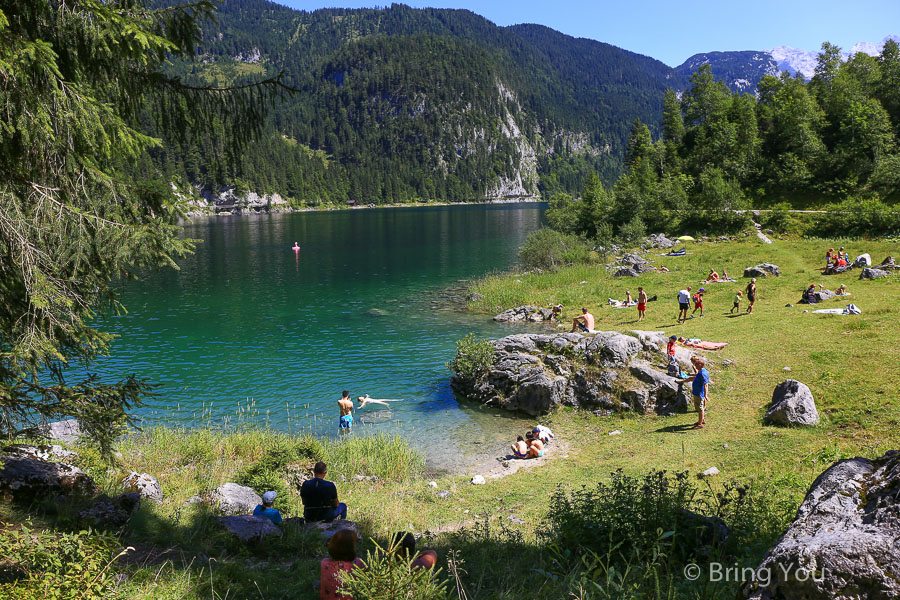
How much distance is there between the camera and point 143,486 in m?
10.8

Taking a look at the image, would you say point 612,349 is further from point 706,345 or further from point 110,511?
point 110,511

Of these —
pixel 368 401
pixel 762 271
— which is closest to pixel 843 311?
pixel 762 271

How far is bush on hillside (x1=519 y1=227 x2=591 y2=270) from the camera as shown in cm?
5231

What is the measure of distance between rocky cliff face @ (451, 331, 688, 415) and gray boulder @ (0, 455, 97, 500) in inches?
605

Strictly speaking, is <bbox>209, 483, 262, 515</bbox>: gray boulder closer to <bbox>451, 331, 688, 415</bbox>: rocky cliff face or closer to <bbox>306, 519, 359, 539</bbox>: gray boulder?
<bbox>306, 519, 359, 539</bbox>: gray boulder

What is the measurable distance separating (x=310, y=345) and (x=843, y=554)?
30.7 meters

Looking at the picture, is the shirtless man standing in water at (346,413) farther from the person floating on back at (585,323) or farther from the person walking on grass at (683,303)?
the person walking on grass at (683,303)

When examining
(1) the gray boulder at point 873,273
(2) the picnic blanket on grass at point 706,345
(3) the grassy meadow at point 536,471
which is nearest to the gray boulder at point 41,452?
(3) the grassy meadow at point 536,471

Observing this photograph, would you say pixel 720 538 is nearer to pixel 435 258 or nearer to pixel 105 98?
pixel 105 98

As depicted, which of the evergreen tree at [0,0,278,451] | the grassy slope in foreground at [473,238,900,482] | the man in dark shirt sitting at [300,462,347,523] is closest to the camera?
the evergreen tree at [0,0,278,451]

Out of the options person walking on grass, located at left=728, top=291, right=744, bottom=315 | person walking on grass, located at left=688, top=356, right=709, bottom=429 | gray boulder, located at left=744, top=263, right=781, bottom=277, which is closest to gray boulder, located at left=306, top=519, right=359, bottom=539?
person walking on grass, located at left=688, top=356, right=709, bottom=429

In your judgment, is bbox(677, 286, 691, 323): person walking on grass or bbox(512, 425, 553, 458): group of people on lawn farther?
bbox(677, 286, 691, 323): person walking on grass

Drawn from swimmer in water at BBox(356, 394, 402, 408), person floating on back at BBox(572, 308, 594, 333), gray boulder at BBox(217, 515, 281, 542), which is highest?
person floating on back at BBox(572, 308, 594, 333)

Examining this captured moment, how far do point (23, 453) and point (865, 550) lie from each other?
1179 cm
